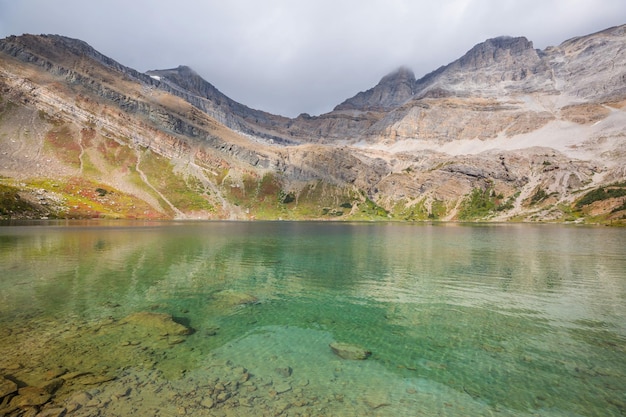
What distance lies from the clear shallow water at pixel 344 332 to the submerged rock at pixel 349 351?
1.93 feet

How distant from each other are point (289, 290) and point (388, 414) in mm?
23355

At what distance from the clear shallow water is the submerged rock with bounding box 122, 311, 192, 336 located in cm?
103

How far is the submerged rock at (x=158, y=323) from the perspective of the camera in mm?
23609

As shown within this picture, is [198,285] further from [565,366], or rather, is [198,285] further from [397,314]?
[565,366]

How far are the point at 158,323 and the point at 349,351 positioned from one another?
14130mm

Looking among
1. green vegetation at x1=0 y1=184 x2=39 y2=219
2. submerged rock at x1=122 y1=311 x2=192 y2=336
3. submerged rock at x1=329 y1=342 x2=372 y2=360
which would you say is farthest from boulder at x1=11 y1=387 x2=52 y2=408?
green vegetation at x1=0 y1=184 x2=39 y2=219

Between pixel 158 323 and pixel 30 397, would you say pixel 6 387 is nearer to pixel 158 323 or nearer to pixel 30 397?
pixel 30 397

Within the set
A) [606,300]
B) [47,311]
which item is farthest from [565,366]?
[47,311]

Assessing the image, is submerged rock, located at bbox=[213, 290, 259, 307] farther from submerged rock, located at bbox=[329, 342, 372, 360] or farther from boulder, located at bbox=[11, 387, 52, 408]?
boulder, located at bbox=[11, 387, 52, 408]

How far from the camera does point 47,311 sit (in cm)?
2752

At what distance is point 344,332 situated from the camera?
82.0ft

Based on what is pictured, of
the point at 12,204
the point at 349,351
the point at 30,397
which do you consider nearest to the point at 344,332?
the point at 349,351

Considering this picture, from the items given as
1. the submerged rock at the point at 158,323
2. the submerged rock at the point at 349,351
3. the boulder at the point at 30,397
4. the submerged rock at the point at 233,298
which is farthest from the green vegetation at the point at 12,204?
the submerged rock at the point at 349,351

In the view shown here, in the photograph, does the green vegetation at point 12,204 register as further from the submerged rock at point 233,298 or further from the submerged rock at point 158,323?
the submerged rock at point 158,323
